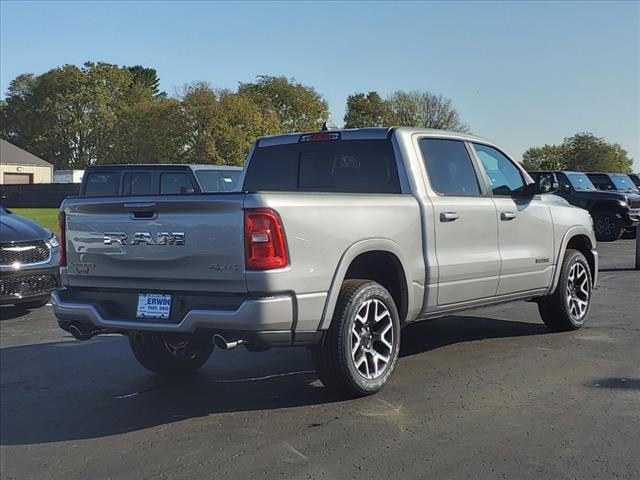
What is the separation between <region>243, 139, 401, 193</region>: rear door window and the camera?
5.77 meters

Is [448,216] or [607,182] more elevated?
[607,182]

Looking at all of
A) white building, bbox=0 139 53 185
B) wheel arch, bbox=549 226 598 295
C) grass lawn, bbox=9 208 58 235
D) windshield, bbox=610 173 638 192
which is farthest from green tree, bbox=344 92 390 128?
wheel arch, bbox=549 226 598 295

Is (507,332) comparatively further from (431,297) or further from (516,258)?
(431,297)

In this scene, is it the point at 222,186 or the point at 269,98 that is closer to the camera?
the point at 222,186

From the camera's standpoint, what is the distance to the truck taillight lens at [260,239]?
429cm

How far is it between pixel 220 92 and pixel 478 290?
5050cm

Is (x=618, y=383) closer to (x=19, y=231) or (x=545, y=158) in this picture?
(x=19, y=231)

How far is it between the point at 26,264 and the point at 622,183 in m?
18.5

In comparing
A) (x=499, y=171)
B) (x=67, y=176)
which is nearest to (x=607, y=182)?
(x=499, y=171)

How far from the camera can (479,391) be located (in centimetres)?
515

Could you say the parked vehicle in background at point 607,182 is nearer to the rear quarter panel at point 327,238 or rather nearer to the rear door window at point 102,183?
the rear door window at point 102,183

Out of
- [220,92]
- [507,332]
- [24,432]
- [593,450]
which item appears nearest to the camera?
[593,450]

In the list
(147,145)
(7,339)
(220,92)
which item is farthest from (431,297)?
(147,145)

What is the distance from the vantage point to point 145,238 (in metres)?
4.67
